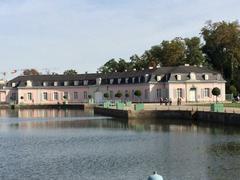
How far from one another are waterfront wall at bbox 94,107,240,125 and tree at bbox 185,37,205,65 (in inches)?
1039

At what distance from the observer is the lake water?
1762 centimetres

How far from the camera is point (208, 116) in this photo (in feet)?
123

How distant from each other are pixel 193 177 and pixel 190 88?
1914 inches

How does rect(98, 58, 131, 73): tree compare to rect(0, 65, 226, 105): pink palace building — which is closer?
rect(0, 65, 226, 105): pink palace building

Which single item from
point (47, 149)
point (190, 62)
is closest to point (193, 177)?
point (47, 149)

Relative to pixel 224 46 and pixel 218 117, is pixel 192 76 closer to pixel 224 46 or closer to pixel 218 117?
pixel 224 46

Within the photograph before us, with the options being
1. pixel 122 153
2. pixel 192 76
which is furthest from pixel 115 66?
pixel 122 153

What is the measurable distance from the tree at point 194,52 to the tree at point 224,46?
263 cm

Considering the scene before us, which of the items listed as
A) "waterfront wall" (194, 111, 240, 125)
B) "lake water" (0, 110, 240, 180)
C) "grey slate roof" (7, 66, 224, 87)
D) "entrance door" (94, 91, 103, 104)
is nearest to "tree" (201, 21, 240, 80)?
"grey slate roof" (7, 66, 224, 87)

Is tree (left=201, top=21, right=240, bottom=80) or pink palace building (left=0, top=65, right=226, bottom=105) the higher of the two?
tree (left=201, top=21, right=240, bottom=80)

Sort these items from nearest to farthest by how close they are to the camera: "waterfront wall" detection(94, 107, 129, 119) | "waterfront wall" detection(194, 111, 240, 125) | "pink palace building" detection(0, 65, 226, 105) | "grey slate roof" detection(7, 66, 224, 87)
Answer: "waterfront wall" detection(194, 111, 240, 125) < "waterfront wall" detection(94, 107, 129, 119) < "pink palace building" detection(0, 65, 226, 105) < "grey slate roof" detection(7, 66, 224, 87)

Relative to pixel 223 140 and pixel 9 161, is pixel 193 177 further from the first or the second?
pixel 223 140

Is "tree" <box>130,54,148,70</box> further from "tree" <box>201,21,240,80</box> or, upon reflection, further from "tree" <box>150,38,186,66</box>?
"tree" <box>201,21,240,80</box>

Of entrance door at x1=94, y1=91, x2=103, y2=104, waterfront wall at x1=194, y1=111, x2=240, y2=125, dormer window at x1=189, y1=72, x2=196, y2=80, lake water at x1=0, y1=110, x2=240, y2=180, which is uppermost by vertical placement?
dormer window at x1=189, y1=72, x2=196, y2=80
